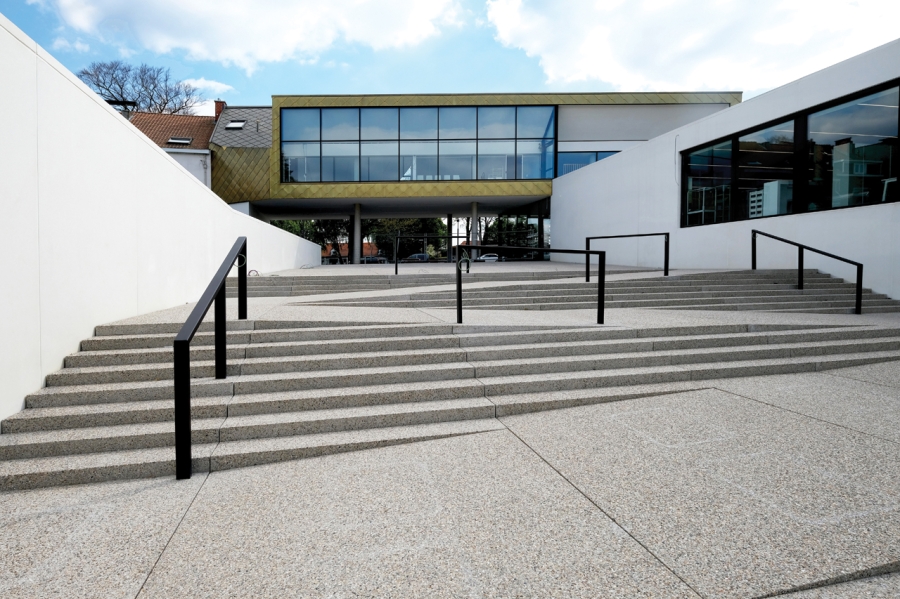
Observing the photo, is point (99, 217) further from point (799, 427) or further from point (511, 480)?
point (799, 427)

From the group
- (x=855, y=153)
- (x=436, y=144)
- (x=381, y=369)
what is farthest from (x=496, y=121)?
(x=381, y=369)

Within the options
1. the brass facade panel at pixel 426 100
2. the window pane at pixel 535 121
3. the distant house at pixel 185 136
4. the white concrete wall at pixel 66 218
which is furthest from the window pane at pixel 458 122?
the white concrete wall at pixel 66 218

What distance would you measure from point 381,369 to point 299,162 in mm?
21185

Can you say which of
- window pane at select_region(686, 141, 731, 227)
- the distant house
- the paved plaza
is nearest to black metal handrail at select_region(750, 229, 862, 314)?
window pane at select_region(686, 141, 731, 227)

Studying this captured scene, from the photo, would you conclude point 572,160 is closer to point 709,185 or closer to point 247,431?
point 709,185

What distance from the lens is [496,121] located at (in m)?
24.5

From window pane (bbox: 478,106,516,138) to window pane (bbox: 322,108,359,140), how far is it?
5.31 meters

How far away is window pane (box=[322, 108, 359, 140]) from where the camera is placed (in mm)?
24422

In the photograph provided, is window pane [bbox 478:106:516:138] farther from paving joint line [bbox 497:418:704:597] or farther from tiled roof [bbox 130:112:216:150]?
paving joint line [bbox 497:418:704:597]

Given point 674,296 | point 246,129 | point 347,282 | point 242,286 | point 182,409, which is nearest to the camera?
point 182,409

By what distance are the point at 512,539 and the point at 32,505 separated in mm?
2854

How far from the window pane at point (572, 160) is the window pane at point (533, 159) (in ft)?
1.33

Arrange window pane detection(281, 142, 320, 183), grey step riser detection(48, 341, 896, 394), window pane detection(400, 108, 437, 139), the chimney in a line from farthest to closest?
the chimney → window pane detection(281, 142, 320, 183) → window pane detection(400, 108, 437, 139) → grey step riser detection(48, 341, 896, 394)

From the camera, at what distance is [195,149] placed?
27.8 metres
